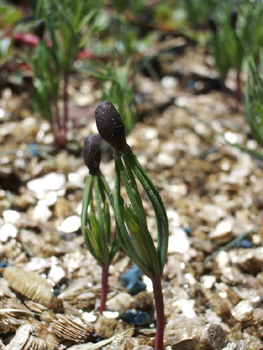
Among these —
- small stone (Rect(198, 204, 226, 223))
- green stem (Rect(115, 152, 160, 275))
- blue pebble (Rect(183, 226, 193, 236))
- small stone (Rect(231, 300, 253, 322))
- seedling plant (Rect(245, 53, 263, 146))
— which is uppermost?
seedling plant (Rect(245, 53, 263, 146))

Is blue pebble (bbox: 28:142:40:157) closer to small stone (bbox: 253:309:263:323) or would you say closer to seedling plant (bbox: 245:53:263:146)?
seedling plant (bbox: 245:53:263:146)

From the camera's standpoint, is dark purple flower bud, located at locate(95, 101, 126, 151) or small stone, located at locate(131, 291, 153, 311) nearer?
dark purple flower bud, located at locate(95, 101, 126, 151)

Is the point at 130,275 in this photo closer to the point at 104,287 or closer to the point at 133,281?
the point at 133,281

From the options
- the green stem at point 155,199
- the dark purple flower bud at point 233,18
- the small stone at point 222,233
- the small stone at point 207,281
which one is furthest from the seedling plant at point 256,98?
the dark purple flower bud at point 233,18

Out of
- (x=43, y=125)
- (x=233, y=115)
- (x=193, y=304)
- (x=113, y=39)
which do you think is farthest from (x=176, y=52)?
(x=193, y=304)

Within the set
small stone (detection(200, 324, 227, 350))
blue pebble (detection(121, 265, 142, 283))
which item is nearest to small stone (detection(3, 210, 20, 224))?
blue pebble (detection(121, 265, 142, 283))

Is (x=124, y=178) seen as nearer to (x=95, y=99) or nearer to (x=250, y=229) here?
(x=250, y=229)

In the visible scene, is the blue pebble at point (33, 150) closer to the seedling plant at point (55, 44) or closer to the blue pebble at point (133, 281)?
the seedling plant at point (55, 44)
